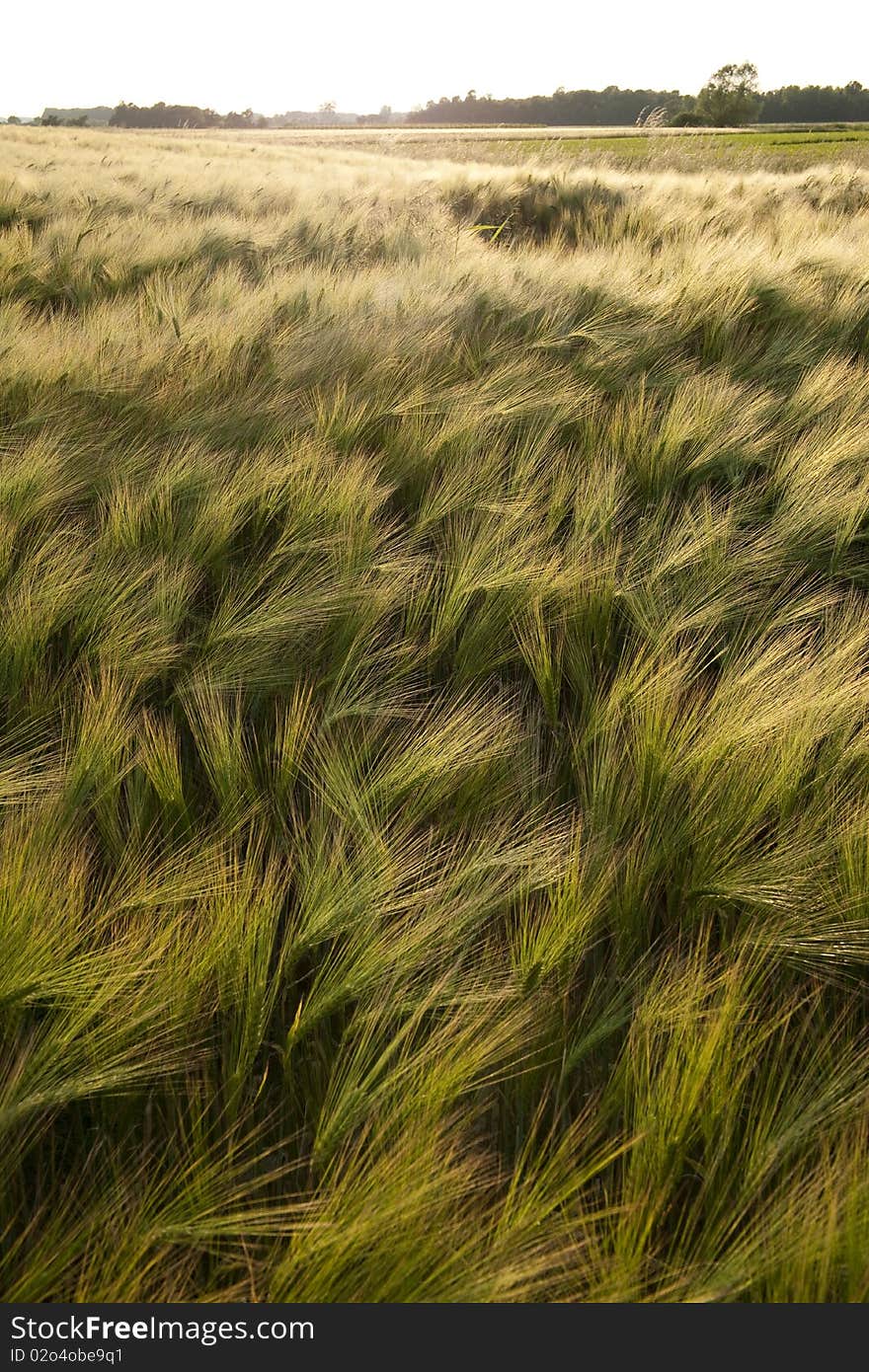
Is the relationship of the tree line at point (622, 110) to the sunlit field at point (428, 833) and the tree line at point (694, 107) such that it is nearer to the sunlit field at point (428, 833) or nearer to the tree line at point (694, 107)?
the tree line at point (694, 107)

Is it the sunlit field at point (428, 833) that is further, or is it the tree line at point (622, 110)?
the tree line at point (622, 110)

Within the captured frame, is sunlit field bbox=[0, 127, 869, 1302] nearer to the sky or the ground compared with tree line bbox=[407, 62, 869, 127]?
nearer to the ground

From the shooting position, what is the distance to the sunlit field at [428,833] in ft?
2.26

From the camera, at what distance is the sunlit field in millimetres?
689

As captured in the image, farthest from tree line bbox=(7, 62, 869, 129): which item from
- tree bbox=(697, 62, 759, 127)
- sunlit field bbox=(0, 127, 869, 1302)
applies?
sunlit field bbox=(0, 127, 869, 1302)

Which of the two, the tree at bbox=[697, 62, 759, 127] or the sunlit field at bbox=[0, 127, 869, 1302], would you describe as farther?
the tree at bbox=[697, 62, 759, 127]

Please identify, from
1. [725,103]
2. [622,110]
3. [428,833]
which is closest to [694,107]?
[725,103]

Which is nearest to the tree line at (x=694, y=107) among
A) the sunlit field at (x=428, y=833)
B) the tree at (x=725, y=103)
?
the tree at (x=725, y=103)

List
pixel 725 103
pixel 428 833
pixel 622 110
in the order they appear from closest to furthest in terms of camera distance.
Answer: pixel 428 833
pixel 725 103
pixel 622 110

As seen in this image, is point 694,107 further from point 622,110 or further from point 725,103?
point 622,110

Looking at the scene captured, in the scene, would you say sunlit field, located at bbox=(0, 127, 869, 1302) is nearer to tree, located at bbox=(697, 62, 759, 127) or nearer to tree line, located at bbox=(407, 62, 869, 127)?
tree line, located at bbox=(407, 62, 869, 127)

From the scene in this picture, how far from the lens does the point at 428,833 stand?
1086 millimetres

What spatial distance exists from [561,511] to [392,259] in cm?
323

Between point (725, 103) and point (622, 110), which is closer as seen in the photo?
point (725, 103)
